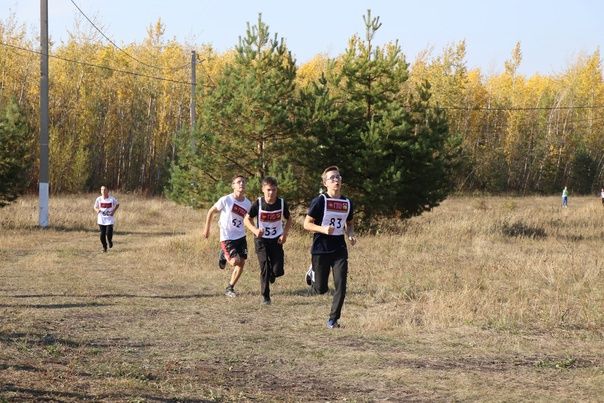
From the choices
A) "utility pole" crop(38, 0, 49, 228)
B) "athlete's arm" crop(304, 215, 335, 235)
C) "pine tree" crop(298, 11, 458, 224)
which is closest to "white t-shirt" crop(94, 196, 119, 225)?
"pine tree" crop(298, 11, 458, 224)

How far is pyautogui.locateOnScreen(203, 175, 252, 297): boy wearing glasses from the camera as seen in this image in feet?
39.7

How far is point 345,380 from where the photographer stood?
22.6 ft

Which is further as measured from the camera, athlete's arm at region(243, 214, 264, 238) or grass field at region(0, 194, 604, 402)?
athlete's arm at region(243, 214, 264, 238)

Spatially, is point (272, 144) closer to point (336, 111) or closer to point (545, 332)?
point (336, 111)

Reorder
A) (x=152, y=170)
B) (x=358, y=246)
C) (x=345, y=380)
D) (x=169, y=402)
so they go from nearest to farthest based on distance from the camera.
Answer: (x=169, y=402) < (x=345, y=380) < (x=358, y=246) < (x=152, y=170)

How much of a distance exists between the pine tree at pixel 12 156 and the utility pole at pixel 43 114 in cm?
201

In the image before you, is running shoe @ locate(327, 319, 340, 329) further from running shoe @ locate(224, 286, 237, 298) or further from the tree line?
the tree line

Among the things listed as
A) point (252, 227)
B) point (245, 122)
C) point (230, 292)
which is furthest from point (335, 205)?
point (245, 122)

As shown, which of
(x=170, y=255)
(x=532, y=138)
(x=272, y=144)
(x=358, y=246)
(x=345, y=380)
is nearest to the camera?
(x=345, y=380)

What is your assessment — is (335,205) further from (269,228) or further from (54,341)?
(54,341)

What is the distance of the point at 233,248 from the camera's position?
1220 cm

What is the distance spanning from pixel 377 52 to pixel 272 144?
4.56 meters

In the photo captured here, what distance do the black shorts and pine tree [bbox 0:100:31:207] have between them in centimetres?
1751

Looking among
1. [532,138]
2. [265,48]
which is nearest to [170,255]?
[265,48]
